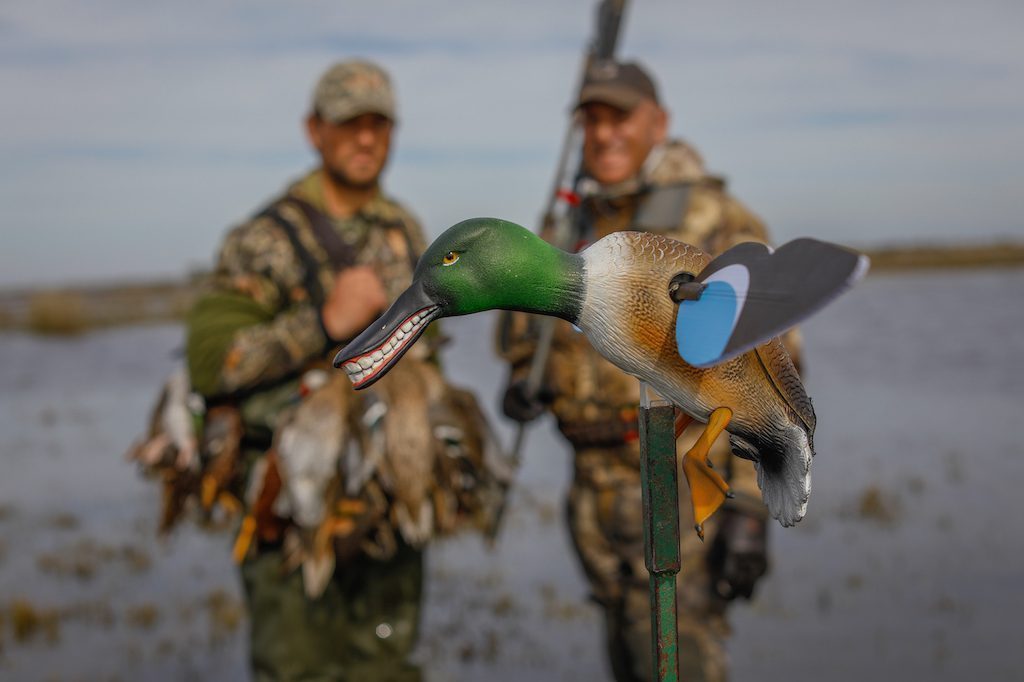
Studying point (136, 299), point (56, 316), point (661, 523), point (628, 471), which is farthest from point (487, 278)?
point (136, 299)

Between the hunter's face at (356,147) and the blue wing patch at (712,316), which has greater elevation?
the hunter's face at (356,147)

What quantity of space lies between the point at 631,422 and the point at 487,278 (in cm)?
236

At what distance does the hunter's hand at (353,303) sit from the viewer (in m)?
3.68

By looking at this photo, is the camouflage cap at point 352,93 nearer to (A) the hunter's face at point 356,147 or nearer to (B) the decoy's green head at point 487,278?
(A) the hunter's face at point 356,147

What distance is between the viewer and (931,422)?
36.5 ft

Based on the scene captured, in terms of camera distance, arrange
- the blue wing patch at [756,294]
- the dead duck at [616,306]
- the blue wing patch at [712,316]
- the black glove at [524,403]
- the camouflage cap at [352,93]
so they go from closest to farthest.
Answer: the blue wing patch at [756,294], the blue wing patch at [712,316], the dead duck at [616,306], the camouflage cap at [352,93], the black glove at [524,403]

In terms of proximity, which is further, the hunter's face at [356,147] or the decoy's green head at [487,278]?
the hunter's face at [356,147]

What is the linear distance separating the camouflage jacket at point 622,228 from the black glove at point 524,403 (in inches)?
1.7

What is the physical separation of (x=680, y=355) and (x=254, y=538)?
2771 millimetres

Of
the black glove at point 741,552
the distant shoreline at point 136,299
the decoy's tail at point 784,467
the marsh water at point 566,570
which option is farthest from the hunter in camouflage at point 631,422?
the distant shoreline at point 136,299

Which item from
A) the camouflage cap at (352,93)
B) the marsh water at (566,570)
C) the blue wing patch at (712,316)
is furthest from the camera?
the marsh water at (566,570)

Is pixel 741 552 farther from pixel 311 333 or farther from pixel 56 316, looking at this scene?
pixel 56 316

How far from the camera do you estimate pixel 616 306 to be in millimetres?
1512

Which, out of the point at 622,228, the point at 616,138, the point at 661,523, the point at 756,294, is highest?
the point at 616,138
